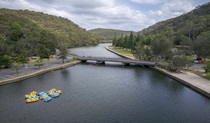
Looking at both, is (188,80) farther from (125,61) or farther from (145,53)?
(125,61)

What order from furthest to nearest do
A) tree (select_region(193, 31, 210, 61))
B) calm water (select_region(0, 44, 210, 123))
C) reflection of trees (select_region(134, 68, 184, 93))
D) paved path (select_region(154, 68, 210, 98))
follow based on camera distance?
1. tree (select_region(193, 31, 210, 61))
2. reflection of trees (select_region(134, 68, 184, 93))
3. paved path (select_region(154, 68, 210, 98))
4. calm water (select_region(0, 44, 210, 123))

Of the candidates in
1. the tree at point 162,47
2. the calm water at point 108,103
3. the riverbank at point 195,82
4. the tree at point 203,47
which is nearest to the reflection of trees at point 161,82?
the calm water at point 108,103

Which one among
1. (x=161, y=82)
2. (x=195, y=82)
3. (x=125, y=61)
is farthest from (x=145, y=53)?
(x=195, y=82)

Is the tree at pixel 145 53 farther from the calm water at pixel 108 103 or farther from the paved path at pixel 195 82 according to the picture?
the calm water at pixel 108 103

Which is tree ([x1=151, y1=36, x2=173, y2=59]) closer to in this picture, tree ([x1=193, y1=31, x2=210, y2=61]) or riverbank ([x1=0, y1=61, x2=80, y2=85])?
tree ([x1=193, y1=31, x2=210, y2=61])

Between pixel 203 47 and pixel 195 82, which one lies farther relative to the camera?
pixel 203 47

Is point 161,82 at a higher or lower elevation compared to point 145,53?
lower

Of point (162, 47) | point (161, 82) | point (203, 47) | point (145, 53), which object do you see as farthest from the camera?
point (145, 53)

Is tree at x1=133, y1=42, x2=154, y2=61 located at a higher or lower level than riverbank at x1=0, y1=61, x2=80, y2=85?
higher

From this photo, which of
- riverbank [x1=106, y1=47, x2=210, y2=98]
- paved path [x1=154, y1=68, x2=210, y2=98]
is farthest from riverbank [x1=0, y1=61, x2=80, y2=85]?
paved path [x1=154, y1=68, x2=210, y2=98]
